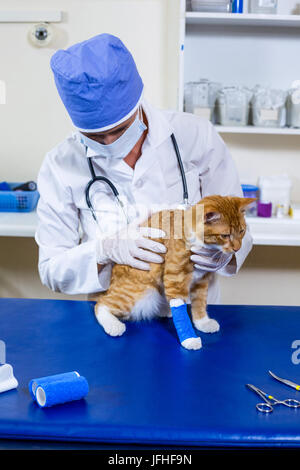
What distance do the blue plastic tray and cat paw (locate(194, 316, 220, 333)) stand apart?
145 centimetres

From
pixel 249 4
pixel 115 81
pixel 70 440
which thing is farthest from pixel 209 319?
pixel 249 4

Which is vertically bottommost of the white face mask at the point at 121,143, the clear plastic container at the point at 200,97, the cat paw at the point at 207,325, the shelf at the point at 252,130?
Answer: the cat paw at the point at 207,325

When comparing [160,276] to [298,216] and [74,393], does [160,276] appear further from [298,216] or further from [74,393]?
[298,216]

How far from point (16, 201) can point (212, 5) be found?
130cm

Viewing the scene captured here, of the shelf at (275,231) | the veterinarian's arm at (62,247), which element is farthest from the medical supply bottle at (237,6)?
the veterinarian's arm at (62,247)

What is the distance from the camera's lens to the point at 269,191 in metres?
2.61

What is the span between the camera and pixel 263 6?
2359mm

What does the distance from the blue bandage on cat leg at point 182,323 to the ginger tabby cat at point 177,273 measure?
3 cm

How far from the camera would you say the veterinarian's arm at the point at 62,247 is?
1.44 meters

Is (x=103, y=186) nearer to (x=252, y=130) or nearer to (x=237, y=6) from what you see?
(x=252, y=130)

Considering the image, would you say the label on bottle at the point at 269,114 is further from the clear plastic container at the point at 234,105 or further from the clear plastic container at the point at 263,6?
the clear plastic container at the point at 263,6

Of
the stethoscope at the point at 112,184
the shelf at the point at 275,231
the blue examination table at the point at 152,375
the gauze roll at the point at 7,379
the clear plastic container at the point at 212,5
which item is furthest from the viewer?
the clear plastic container at the point at 212,5

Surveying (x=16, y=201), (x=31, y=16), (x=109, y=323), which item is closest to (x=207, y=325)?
(x=109, y=323)

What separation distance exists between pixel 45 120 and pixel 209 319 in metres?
1.76
